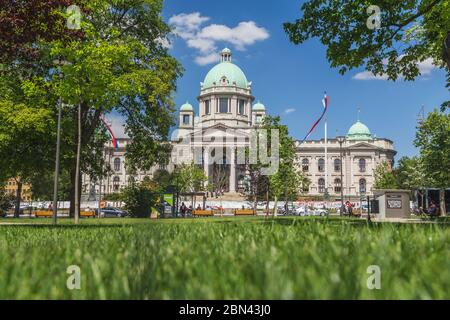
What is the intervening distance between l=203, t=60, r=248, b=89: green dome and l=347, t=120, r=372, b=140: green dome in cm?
3619

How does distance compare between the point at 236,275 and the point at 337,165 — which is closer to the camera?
the point at 236,275

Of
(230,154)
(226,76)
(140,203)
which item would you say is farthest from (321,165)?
(140,203)

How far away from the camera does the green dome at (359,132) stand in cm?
13575

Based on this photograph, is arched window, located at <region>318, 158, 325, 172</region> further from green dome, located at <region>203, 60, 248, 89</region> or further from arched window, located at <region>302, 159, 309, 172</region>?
green dome, located at <region>203, 60, 248, 89</region>

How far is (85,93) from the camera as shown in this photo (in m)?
17.3

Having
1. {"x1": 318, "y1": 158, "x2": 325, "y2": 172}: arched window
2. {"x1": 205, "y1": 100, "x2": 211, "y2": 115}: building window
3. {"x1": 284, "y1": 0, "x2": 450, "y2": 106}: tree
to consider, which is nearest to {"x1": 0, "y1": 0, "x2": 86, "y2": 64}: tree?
{"x1": 284, "y1": 0, "x2": 450, "y2": 106}: tree

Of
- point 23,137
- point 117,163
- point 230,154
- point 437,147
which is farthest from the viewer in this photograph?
point 117,163

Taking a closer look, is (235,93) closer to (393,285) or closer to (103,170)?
(103,170)

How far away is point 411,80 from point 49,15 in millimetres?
12637

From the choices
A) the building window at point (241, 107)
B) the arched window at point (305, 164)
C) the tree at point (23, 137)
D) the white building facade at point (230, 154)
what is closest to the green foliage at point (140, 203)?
the tree at point (23, 137)

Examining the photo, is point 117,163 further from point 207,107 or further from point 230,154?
point 230,154

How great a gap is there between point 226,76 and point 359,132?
4456cm

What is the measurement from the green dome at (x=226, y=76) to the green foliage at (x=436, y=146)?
8435cm

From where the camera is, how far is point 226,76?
130500mm
